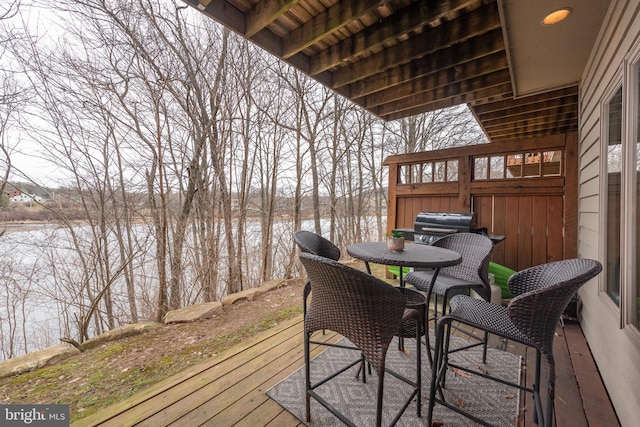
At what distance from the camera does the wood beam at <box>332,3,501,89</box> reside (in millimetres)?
1969

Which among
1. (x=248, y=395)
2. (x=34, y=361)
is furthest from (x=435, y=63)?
(x=34, y=361)

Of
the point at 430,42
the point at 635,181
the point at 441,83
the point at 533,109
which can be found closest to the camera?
the point at 635,181

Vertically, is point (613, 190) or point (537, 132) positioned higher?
point (537, 132)

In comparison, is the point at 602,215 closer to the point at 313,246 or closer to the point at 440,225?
the point at 440,225

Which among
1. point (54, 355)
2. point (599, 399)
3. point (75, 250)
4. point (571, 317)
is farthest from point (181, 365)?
point (571, 317)

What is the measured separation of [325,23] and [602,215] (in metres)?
2.66

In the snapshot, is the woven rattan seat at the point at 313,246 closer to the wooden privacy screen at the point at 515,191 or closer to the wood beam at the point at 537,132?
the wooden privacy screen at the point at 515,191

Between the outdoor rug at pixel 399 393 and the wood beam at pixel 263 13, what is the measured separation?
2.67 meters

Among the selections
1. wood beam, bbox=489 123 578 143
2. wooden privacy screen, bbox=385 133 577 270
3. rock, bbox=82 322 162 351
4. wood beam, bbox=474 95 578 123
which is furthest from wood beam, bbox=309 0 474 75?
wood beam, bbox=489 123 578 143

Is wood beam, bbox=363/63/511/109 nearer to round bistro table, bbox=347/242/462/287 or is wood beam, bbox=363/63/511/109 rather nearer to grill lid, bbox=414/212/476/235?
grill lid, bbox=414/212/476/235

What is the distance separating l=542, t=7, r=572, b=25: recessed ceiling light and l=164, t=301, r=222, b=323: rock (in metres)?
3.92

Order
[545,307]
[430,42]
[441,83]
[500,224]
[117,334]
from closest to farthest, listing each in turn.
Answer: [545,307]
[430,42]
[117,334]
[441,83]
[500,224]

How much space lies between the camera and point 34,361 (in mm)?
1975

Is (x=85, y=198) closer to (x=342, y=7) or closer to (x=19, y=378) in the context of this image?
(x=19, y=378)
